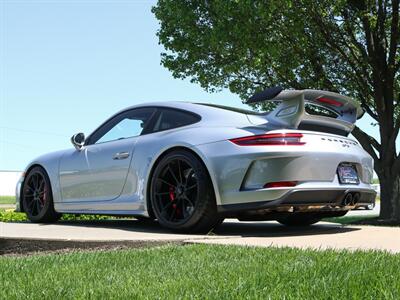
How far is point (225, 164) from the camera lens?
17.2 feet

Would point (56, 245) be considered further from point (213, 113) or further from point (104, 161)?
point (213, 113)

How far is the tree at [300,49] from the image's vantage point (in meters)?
13.6

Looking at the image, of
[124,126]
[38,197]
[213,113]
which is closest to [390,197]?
[124,126]

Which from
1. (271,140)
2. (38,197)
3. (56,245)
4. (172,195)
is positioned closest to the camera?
(56,245)

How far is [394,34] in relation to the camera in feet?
47.1

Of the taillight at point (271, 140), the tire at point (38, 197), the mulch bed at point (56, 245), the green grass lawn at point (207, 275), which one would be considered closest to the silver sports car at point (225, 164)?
the taillight at point (271, 140)

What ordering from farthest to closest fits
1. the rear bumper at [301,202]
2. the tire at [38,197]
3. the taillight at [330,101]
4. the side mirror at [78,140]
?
the tire at [38,197]
the side mirror at [78,140]
the taillight at [330,101]
the rear bumper at [301,202]

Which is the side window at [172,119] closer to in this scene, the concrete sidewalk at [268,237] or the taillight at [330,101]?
the concrete sidewalk at [268,237]

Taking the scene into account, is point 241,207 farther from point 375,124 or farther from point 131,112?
point 375,124

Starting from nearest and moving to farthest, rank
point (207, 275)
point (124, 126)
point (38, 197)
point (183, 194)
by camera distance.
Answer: point (207, 275)
point (183, 194)
point (124, 126)
point (38, 197)

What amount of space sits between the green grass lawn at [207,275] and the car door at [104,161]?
2.12 metres

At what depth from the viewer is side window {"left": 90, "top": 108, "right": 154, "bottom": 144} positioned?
6.41 meters

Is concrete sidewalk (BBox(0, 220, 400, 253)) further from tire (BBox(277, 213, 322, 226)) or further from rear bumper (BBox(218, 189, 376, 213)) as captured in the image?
tire (BBox(277, 213, 322, 226))

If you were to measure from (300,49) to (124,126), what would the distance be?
9.00 meters
